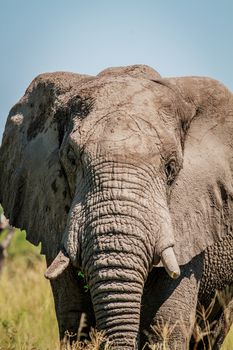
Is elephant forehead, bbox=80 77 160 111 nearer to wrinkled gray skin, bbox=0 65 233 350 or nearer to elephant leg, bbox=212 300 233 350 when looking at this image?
wrinkled gray skin, bbox=0 65 233 350

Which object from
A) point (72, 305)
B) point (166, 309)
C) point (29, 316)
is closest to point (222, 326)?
point (166, 309)

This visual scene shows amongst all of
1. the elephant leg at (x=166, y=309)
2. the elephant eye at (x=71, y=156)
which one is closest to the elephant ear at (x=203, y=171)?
the elephant leg at (x=166, y=309)

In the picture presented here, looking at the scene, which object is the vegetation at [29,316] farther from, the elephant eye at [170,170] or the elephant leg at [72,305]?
the elephant eye at [170,170]

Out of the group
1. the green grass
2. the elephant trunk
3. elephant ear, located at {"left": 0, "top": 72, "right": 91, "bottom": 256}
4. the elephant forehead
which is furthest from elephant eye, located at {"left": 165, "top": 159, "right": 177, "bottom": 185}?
the green grass

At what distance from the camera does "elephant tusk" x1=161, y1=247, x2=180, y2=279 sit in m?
9.15

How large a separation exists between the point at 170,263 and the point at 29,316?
5.12 meters

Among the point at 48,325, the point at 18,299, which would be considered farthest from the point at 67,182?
the point at 18,299

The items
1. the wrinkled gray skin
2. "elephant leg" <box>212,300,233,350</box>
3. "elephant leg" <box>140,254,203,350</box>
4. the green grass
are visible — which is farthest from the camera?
the green grass

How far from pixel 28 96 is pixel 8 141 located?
435mm

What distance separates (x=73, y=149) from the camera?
386 inches

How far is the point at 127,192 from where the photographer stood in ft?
30.5

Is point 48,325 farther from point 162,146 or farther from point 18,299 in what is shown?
point 162,146

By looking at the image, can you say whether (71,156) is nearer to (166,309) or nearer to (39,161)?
(39,161)

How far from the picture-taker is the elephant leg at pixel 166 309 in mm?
9852
